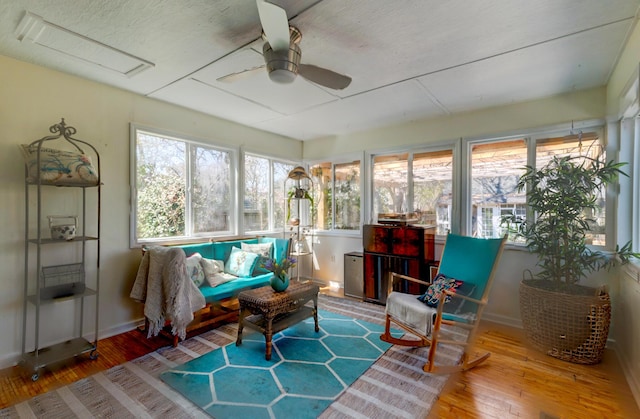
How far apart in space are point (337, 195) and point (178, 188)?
2.48 meters

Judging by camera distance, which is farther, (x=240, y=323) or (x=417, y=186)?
(x=417, y=186)

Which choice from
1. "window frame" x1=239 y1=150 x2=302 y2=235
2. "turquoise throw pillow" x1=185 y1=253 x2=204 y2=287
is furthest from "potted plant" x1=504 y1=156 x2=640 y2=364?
"window frame" x1=239 y1=150 x2=302 y2=235

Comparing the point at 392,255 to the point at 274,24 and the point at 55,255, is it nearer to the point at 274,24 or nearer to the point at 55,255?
the point at 274,24

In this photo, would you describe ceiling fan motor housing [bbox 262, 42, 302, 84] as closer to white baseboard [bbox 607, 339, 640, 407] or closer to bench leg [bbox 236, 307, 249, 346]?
bench leg [bbox 236, 307, 249, 346]

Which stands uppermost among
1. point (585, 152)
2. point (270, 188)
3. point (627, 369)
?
point (585, 152)

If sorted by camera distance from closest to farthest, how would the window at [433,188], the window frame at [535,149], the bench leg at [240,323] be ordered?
the bench leg at [240,323] < the window frame at [535,149] < the window at [433,188]

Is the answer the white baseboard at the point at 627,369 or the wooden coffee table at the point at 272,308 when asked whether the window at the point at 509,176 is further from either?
the wooden coffee table at the point at 272,308

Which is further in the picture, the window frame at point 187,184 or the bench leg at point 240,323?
the window frame at point 187,184

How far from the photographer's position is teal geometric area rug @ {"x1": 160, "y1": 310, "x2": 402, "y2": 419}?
1953 mm

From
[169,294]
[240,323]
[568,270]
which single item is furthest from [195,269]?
[568,270]

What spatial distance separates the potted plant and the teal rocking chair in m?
0.63

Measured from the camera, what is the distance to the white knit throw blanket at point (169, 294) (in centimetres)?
272

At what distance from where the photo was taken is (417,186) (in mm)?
4238

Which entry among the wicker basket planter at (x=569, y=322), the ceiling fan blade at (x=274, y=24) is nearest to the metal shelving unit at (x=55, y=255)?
the ceiling fan blade at (x=274, y=24)
